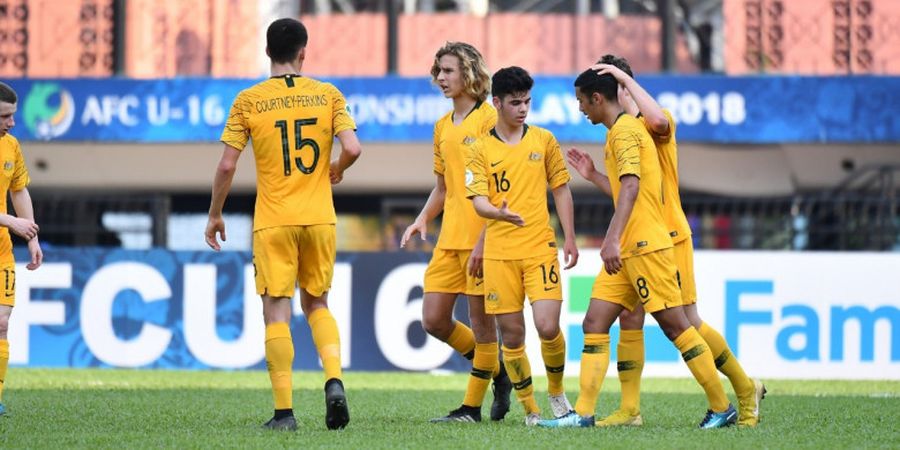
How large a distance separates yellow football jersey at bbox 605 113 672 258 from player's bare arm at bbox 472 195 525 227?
51 centimetres

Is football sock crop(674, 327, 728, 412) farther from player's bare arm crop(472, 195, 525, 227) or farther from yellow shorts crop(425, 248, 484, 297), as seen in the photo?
yellow shorts crop(425, 248, 484, 297)

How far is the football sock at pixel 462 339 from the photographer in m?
8.64

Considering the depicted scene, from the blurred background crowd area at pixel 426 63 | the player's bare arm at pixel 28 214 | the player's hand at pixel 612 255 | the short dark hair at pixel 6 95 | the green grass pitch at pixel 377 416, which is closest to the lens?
the green grass pitch at pixel 377 416

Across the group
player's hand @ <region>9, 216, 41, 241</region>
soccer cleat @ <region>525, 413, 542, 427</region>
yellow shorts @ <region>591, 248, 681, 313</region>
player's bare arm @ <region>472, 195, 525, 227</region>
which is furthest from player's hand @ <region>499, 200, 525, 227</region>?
player's hand @ <region>9, 216, 41, 241</region>

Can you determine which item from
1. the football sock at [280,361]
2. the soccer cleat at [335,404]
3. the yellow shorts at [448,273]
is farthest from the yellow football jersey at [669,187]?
the football sock at [280,361]

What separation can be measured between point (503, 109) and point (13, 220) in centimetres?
270

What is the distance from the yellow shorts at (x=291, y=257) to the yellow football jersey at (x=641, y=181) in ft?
4.71

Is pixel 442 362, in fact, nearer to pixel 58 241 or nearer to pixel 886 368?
pixel 886 368

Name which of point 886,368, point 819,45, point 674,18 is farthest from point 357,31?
point 886,368

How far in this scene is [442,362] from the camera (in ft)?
44.4

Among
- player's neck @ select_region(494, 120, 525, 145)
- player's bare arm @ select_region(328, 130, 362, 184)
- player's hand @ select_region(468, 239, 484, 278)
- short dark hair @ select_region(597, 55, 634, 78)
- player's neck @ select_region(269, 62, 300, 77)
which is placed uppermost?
short dark hair @ select_region(597, 55, 634, 78)

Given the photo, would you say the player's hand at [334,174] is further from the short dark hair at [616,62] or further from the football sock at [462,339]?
the short dark hair at [616,62]

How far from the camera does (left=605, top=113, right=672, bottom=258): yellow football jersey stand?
7.57 metres

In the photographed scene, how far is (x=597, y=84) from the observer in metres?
7.72
